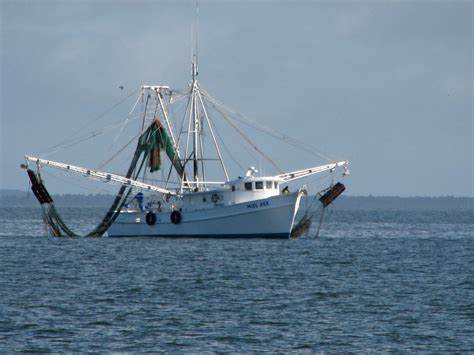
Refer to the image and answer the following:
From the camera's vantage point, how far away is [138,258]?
69.4 m

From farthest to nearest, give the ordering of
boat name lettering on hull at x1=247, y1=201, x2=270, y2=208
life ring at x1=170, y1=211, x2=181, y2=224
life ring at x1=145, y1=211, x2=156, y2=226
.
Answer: life ring at x1=145, y1=211, x2=156, y2=226
life ring at x1=170, y1=211, x2=181, y2=224
boat name lettering on hull at x1=247, y1=201, x2=270, y2=208

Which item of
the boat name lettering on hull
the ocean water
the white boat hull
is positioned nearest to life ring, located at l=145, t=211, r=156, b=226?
the white boat hull

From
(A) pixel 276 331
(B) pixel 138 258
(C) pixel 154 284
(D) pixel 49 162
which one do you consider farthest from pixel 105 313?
(D) pixel 49 162

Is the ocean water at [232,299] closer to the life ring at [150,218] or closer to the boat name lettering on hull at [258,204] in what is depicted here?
the boat name lettering on hull at [258,204]

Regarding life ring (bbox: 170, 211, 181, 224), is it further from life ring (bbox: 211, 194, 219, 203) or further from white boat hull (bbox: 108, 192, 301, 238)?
life ring (bbox: 211, 194, 219, 203)

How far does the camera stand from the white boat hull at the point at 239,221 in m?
80.4

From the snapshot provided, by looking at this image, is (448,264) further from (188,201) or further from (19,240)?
(19,240)

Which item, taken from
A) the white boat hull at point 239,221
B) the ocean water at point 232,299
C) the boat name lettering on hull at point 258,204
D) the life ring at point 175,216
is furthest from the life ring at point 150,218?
the boat name lettering on hull at point 258,204

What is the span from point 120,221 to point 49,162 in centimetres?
781

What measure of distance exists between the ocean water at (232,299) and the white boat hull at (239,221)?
2399mm

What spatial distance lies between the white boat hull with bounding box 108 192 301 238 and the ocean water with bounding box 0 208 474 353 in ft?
→ 7.87

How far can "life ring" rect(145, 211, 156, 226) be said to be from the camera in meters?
87.0

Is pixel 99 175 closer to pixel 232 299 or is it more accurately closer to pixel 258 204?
pixel 258 204

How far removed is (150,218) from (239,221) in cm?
→ 879
